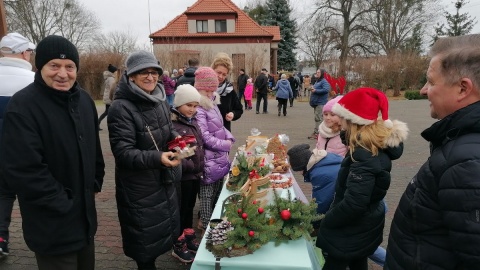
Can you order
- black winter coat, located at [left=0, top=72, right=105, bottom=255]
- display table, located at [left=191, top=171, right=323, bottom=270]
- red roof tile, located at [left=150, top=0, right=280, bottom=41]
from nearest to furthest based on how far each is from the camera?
1. black winter coat, located at [left=0, top=72, right=105, bottom=255]
2. display table, located at [left=191, top=171, right=323, bottom=270]
3. red roof tile, located at [left=150, top=0, right=280, bottom=41]

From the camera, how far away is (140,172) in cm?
264

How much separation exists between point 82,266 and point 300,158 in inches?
79.6

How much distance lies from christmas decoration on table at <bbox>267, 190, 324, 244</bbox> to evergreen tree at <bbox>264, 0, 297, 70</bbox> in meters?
41.1

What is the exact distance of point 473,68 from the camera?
1384 mm

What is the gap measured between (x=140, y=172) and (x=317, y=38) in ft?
124

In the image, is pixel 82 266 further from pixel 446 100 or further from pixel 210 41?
pixel 210 41

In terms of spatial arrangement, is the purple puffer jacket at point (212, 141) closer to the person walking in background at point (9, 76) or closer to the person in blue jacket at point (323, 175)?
the person in blue jacket at point (323, 175)

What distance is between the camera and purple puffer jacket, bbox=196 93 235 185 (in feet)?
12.6

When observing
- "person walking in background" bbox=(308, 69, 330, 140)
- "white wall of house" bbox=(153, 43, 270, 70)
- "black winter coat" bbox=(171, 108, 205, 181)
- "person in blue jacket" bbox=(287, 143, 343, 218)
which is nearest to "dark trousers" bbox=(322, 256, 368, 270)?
"person in blue jacket" bbox=(287, 143, 343, 218)

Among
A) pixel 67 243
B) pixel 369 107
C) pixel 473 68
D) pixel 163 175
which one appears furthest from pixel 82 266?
pixel 473 68

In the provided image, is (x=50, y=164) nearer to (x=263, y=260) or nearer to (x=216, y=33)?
(x=263, y=260)

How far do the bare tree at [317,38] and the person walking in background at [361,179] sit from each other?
118ft

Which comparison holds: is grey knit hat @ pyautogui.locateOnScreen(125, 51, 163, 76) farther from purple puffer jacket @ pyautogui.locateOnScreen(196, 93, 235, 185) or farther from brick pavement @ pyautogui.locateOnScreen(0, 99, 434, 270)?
brick pavement @ pyautogui.locateOnScreen(0, 99, 434, 270)

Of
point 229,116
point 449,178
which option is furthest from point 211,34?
point 449,178
